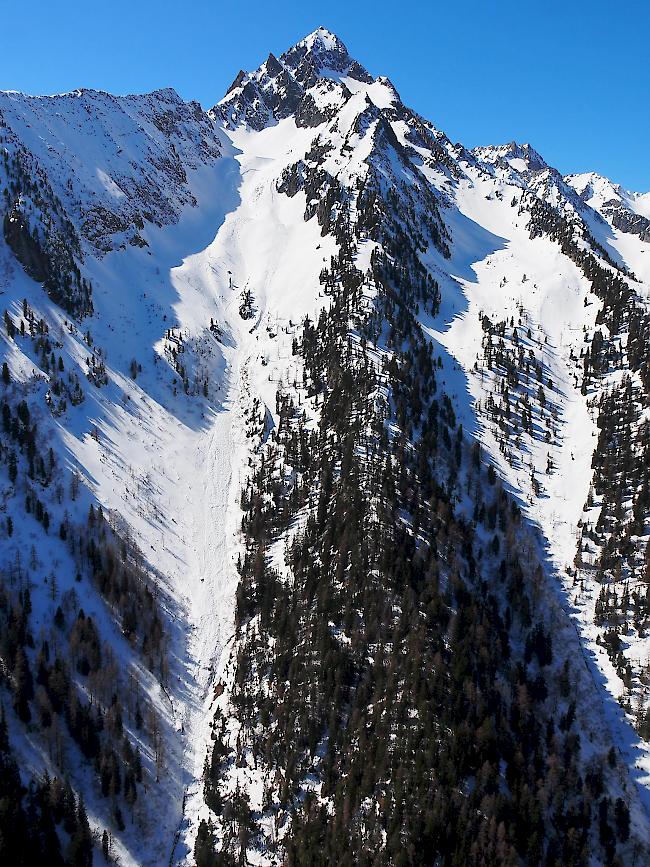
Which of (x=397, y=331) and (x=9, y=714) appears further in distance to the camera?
(x=397, y=331)

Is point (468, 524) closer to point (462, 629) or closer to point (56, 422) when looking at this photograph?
point (462, 629)

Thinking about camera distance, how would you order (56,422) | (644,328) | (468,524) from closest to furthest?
1. (468,524)
2. (56,422)
3. (644,328)

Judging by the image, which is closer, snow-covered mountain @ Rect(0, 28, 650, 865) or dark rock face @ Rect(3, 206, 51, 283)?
snow-covered mountain @ Rect(0, 28, 650, 865)

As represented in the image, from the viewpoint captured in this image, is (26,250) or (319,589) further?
(26,250)

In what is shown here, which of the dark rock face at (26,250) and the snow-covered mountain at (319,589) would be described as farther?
the dark rock face at (26,250)

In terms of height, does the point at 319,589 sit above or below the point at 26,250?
below

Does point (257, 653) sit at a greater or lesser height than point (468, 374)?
lesser

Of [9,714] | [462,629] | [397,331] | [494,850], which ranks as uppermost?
[397,331]

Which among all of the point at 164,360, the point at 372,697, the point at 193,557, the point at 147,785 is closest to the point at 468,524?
the point at 372,697
